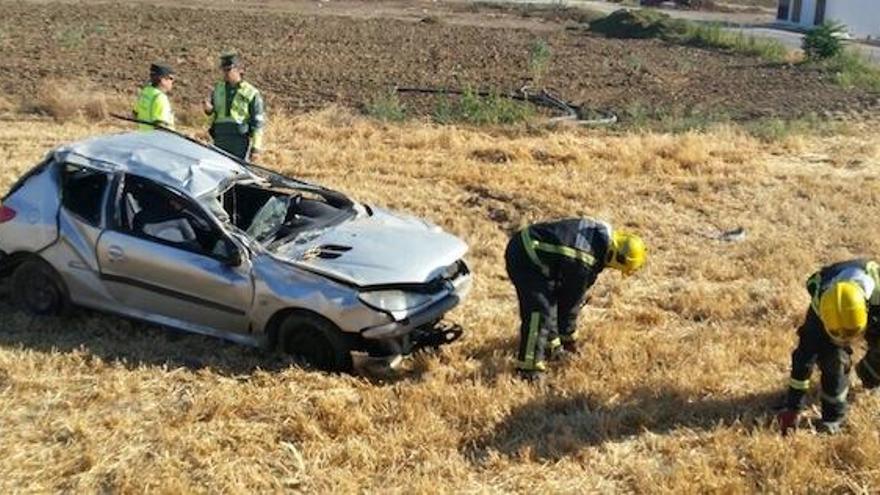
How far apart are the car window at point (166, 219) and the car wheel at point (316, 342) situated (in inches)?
26.3

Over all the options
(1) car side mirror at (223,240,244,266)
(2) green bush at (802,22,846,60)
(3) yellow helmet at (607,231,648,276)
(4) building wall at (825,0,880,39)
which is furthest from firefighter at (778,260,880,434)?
(4) building wall at (825,0,880,39)

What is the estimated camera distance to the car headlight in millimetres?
6262

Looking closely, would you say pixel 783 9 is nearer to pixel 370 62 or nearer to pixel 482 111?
pixel 370 62

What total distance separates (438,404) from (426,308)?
0.79m

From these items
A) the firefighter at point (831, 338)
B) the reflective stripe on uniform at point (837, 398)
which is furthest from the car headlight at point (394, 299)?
the reflective stripe on uniform at point (837, 398)

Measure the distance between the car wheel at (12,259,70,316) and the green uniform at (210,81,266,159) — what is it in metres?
2.85

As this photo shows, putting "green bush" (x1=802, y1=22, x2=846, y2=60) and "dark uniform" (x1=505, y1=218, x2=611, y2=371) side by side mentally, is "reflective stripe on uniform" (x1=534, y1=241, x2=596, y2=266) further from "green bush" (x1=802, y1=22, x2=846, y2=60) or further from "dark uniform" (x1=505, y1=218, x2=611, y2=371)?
"green bush" (x1=802, y1=22, x2=846, y2=60)

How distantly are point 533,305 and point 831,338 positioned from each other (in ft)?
5.81

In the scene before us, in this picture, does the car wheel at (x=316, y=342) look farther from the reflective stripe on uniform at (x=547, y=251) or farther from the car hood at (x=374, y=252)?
the reflective stripe on uniform at (x=547, y=251)

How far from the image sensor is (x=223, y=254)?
6.57 meters

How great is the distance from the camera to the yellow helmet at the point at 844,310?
4996 millimetres

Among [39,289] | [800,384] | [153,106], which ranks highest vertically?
[153,106]

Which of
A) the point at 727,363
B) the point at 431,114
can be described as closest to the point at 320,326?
the point at 727,363

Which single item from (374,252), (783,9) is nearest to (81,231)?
(374,252)
